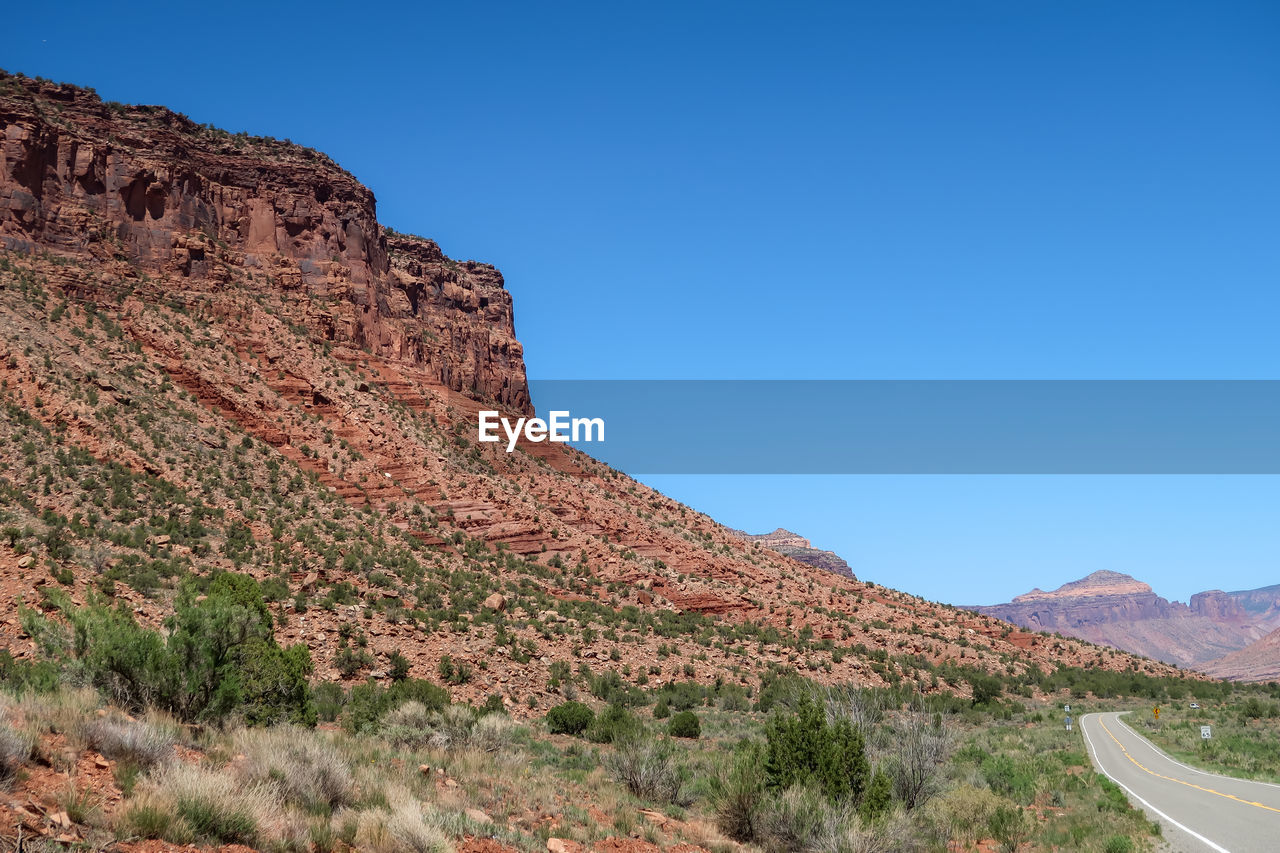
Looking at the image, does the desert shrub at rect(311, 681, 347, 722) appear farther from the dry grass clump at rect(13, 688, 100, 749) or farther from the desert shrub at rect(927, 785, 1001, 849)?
the desert shrub at rect(927, 785, 1001, 849)

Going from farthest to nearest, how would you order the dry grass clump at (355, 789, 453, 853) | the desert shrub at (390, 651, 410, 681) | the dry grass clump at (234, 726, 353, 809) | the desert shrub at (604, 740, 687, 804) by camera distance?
the desert shrub at (390, 651, 410, 681) → the desert shrub at (604, 740, 687, 804) → the dry grass clump at (234, 726, 353, 809) → the dry grass clump at (355, 789, 453, 853)

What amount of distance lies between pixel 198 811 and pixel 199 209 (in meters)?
56.6

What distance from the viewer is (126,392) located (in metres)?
39.7

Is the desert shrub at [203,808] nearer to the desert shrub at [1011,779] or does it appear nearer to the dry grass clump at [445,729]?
the dry grass clump at [445,729]

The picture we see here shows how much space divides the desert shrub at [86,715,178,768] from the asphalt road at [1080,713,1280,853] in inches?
561

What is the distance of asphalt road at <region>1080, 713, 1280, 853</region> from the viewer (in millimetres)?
13719

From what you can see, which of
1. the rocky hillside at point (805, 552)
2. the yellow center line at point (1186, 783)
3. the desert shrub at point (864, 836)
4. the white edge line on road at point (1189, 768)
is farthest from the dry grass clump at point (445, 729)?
the rocky hillside at point (805, 552)

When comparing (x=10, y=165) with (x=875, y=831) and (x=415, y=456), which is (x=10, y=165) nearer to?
(x=415, y=456)

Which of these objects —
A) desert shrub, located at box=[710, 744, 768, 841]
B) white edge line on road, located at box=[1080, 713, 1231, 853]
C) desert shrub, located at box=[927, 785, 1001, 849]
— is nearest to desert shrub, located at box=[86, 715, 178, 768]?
desert shrub, located at box=[710, 744, 768, 841]

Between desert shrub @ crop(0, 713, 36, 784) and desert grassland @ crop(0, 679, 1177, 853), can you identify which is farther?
desert grassland @ crop(0, 679, 1177, 853)

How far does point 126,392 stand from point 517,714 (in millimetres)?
25842

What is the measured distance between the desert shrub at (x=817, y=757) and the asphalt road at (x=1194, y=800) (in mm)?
4913

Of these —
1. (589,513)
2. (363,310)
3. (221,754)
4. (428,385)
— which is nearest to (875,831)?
(221,754)

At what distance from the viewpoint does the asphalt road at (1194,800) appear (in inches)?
540
